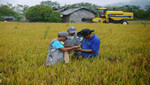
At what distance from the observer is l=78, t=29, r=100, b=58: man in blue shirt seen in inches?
124

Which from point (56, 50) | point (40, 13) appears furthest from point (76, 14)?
point (56, 50)

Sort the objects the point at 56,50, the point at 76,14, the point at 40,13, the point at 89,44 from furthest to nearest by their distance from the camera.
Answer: the point at 76,14 → the point at 40,13 → the point at 89,44 → the point at 56,50

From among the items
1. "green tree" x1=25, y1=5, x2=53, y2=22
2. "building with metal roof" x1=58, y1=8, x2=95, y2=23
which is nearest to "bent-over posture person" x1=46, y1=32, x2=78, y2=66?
"green tree" x1=25, y1=5, x2=53, y2=22

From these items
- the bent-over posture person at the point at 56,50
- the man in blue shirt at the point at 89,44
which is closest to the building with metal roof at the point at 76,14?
the man in blue shirt at the point at 89,44

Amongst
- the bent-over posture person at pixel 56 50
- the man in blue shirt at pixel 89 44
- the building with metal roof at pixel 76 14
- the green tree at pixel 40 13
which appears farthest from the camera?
the building with metal roof at pixel 76 14

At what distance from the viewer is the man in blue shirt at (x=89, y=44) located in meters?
3.16

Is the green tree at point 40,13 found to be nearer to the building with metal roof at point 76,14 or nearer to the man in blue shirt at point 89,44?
the building with metal roof at point 76,14

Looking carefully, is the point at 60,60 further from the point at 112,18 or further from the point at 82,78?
the point at 112,18

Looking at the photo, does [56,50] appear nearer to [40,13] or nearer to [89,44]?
[89,44]

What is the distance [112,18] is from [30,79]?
71.5ft

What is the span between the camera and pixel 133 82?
2182 millimetres

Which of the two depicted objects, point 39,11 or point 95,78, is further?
point 39,11

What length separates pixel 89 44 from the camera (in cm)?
336

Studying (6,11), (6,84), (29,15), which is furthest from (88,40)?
(6,11)
